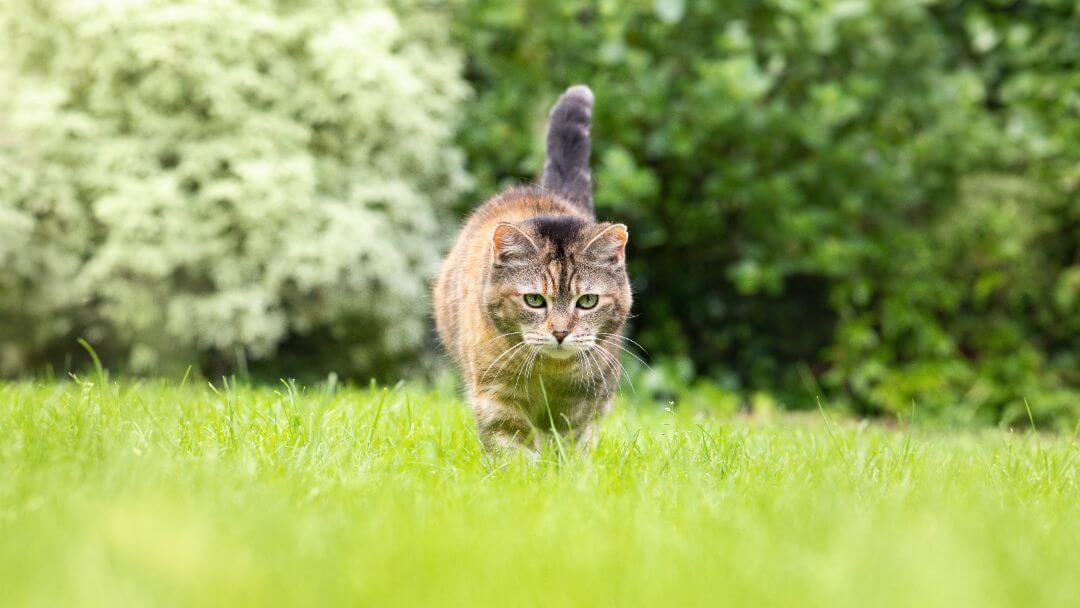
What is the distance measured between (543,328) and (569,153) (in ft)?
4.04

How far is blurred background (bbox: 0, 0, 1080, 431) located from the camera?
537cm

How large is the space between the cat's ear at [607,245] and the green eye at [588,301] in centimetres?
Result: 10

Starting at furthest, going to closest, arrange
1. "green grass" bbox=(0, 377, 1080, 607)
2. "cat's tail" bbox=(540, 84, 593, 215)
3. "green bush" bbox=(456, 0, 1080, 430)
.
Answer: "green bush" bbox=(456, 0, 1080, 430), "cat's tail" bbox=(540, 84, 593, 215), "green grass" bbox=(0, 377, 1080, 607)

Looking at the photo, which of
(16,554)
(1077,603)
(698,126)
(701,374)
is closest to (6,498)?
(16,554)

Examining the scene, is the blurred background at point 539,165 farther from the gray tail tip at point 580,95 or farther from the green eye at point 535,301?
the green eye at point 535,301

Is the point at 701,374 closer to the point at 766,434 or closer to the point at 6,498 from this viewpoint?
the point at 766,434

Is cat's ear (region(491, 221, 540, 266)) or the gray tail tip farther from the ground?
the gray tail tip

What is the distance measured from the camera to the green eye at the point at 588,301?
2.92 meters

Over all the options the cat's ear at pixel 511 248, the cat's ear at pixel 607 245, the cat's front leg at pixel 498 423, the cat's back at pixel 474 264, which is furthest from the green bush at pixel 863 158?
the cat's front leg at pixel 498 423

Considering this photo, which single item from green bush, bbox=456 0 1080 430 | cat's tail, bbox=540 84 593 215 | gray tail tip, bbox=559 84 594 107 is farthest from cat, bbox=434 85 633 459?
green bush, bbox=456 0 1080 430

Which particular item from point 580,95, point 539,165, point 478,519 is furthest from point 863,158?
point 478,519

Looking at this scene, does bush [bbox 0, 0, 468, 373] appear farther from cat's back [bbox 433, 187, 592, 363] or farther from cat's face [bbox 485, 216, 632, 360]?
cat's face [bbox 485, 216, 632, 360]

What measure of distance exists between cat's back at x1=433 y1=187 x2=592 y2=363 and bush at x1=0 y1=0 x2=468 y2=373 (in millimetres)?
1742

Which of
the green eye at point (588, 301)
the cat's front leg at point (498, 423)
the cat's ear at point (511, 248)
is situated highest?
the cat's ear at point (511, 248)
